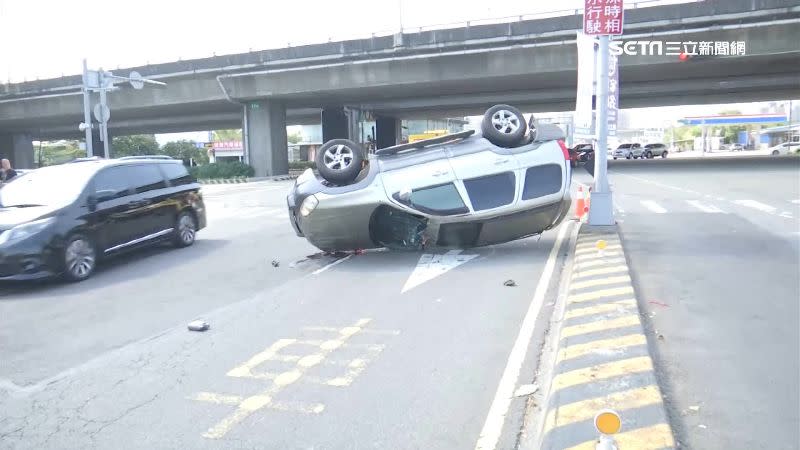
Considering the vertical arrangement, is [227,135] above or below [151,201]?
above

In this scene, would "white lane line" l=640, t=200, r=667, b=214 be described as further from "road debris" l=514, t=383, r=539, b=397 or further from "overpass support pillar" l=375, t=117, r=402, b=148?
"overpass support pillar" l=375, t=117, r=402, b=148

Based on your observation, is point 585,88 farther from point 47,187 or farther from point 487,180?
point 47,187

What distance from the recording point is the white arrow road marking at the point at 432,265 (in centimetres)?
794

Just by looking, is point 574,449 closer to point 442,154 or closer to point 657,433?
point 657,433

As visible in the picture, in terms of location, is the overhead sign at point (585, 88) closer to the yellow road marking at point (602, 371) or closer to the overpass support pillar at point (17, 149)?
the yellow road marking at point (602, 371)

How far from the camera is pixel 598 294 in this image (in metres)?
6.54

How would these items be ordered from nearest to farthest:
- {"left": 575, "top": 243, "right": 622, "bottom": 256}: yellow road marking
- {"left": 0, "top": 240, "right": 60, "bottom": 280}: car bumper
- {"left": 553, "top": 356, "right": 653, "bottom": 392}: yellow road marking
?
{"left": 553, "top": 356, "right": 653, "bottom": 392}: yellow road marking, {"left": 0, "top": 240, "right": 60, "bottom": 280}: car bumper, {"left": 575, "top": 243, "right": 622, "bottom": 256}: yellow road marking

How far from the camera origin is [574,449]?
341cm

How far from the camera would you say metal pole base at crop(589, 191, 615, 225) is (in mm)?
10898

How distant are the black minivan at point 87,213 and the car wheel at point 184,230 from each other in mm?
18

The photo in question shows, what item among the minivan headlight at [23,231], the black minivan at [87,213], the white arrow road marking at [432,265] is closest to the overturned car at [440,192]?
the white arrow road marking at [432,265]

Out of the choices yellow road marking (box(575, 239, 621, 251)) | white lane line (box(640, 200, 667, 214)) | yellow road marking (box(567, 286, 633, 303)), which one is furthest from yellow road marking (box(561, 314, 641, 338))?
white lane line (box(640, 200, 667, 214))

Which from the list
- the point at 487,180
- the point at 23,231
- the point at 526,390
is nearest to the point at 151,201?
the point at 23,231

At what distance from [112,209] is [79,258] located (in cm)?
100
